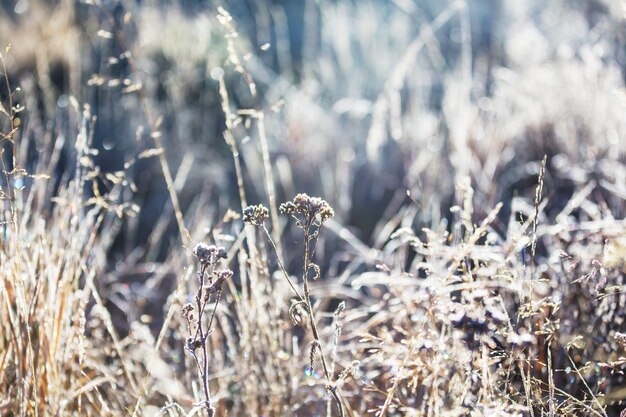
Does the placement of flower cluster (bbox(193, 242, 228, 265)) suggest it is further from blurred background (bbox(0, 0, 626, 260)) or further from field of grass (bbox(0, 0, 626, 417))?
blurred background (bbox(0, 0, 626, 260))

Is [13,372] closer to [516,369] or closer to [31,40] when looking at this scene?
[516,369]

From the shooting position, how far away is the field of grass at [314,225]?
1.32m

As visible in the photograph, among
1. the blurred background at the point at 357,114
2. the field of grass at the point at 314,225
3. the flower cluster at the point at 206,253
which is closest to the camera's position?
the flower cluster at the point at 206,253

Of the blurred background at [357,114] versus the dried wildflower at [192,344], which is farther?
the blurred background at [357,114]

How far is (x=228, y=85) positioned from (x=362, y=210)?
1.84 m

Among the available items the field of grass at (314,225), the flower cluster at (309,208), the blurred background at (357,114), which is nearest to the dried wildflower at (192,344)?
the field of grass at (314,225)

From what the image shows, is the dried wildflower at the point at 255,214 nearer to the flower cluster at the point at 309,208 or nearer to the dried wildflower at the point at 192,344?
the flower cluster at the point at 309,208

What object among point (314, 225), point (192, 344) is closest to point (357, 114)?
point (314, 225)

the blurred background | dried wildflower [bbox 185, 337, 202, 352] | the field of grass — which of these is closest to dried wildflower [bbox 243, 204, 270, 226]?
the field of grass

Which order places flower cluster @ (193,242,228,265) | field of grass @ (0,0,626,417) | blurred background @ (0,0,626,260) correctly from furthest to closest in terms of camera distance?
1. blurred background @ (0,0,626,260)
2. field of grass @ (0,0,626,417)
3. flower cluster @ (193,242,228,265)

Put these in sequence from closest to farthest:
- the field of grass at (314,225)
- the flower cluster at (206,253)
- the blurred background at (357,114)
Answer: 1. the flower cluster at (206,253)
2. the field of grass at (314,225)
3. the blurred background at (357,114)

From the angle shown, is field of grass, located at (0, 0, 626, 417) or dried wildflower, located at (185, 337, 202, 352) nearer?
dried wildflower, located at (185, 337, 202, 352)

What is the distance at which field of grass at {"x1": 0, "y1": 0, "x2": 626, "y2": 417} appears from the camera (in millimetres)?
1323

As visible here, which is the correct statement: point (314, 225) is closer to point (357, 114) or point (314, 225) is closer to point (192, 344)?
point (192, 344)
